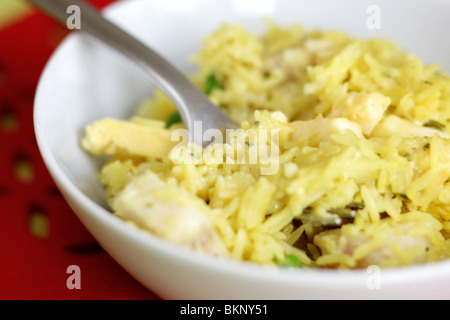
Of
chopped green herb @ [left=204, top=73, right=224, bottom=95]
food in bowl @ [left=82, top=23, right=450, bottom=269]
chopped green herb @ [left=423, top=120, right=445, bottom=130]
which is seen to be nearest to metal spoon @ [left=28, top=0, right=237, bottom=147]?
food in bowl @ [left=82, top=23, right=450, bottom=269]

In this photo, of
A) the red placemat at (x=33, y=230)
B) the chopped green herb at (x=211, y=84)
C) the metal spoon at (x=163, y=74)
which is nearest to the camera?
the red placemat at (x=33, y=230)

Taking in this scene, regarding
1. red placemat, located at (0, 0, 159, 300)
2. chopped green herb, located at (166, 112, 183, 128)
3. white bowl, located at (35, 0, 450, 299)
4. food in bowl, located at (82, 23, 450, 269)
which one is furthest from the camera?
chopped green herb, located at (166, 112, 183, 128)

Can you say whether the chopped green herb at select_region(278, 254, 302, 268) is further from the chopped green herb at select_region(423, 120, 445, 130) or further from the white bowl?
the chopped green herb at select_region(423, 120, 445, 130)

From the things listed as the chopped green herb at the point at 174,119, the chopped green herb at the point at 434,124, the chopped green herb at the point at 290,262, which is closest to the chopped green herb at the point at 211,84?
the chopped green herb at the point at 174,119

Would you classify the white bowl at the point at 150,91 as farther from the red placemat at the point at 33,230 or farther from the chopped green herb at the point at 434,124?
the chopped green herb at the point at 434,124

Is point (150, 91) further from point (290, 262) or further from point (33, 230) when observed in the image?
point (290, 262)
